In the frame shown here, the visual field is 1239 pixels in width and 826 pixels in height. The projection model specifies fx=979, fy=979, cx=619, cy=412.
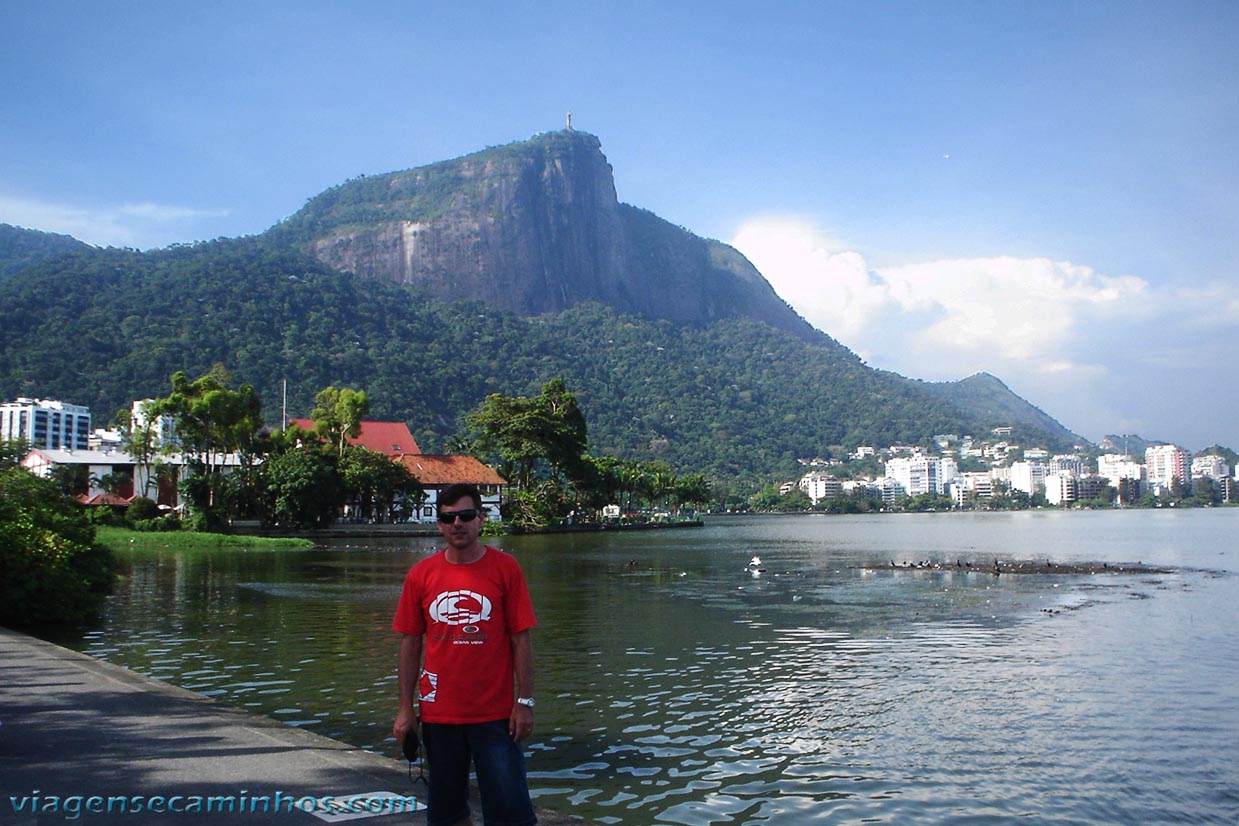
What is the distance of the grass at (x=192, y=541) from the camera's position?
4356 centimetres

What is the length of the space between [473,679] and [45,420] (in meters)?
126

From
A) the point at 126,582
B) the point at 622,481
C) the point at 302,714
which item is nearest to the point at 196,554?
the point at 126,582

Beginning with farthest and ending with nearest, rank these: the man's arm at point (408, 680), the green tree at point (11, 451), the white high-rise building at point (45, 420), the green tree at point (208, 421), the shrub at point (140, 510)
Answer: the white high-rise building at point (45, 420) → the green tree at point (208, 421) → the shrub at point (140, 510) → the green tree at point (11, 451) → the man's arm at point (408, 680)

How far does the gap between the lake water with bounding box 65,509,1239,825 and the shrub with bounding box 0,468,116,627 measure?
3.09ft

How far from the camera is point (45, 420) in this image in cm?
11225

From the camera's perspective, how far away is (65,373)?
103 meters

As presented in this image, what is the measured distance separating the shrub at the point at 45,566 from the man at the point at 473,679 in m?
14.0

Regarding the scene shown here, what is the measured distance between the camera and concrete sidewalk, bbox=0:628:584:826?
552 centimetres

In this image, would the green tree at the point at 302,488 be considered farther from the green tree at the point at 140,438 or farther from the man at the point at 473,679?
the man at the point at 473,679

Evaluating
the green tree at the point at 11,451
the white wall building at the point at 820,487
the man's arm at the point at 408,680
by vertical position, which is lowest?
the white wall building at the point at 820,487

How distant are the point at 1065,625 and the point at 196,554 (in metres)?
33.1

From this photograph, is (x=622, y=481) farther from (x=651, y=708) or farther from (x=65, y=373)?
(x=651, y=708)

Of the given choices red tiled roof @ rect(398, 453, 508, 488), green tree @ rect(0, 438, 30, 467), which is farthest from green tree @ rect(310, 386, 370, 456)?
green tree @ rect(0, 438, 30, 467)

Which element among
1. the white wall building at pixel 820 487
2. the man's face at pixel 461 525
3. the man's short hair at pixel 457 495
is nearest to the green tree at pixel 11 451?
the man's short hair at pixel 457 495
